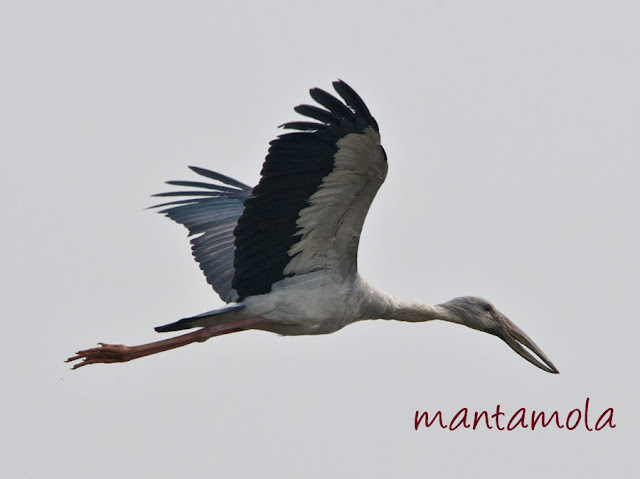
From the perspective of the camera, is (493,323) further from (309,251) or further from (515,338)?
(309,251)

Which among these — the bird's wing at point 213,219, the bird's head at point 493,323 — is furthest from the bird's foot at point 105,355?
the bird's head at point 493,323

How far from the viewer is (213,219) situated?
38.8ft

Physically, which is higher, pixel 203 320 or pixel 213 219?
pixel 213 219

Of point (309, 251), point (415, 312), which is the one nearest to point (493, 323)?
point (415, 312)

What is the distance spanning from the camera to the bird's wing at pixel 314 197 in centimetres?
884

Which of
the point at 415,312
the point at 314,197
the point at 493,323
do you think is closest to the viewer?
the point at 314,197

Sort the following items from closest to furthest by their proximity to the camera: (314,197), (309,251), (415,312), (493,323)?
(314,197) < (309,251) < (415,312) < (493,323)

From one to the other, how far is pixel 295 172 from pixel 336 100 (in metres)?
0.72

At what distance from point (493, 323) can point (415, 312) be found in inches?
37.3

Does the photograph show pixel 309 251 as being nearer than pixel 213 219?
Yes

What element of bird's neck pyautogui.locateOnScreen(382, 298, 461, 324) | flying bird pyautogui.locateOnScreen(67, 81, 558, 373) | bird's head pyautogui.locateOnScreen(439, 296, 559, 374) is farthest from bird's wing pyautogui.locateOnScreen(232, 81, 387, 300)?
bird's head pyautogui.locateOnScreen(439, 296, 559, 374)

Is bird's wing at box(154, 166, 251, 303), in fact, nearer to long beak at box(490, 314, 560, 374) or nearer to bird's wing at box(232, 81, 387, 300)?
bird's wing at box(232, 81, 387, 300)

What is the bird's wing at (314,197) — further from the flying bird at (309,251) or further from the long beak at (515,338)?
the long beak at (515,338)

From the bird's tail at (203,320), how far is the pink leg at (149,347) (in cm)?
6
